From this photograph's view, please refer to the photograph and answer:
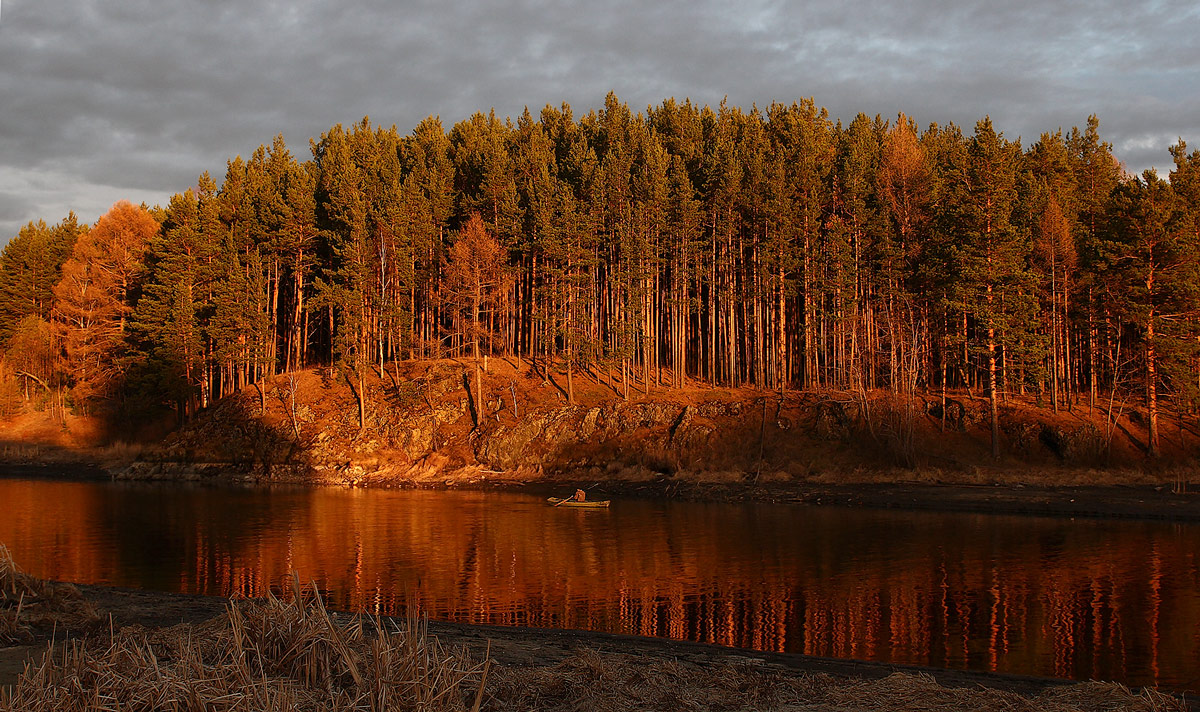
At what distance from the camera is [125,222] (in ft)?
279

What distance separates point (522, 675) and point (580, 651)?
1922 millimetres

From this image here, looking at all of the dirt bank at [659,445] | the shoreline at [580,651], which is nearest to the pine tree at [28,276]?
the dirt bank at [659,445]

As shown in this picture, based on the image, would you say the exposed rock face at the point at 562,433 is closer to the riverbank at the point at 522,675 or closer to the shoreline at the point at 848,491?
the shoreline at the point at 848,491

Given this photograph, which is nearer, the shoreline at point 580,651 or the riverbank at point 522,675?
the riverbank at point 522,675

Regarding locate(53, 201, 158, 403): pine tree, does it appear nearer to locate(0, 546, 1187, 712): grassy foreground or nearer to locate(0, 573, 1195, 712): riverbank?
locate(0, 573, 1195, 712): riverbank

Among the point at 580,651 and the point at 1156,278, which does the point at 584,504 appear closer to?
the point at 580,651

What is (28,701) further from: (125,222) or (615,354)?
(125,222)

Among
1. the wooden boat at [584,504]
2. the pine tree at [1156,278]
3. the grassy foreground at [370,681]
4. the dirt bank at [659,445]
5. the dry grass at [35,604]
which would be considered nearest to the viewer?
the grassy foreground at [370,681]

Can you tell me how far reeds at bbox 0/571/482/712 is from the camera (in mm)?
7676

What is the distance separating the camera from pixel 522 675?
35.9 ft

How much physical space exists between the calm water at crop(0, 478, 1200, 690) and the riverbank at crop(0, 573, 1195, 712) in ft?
12.2

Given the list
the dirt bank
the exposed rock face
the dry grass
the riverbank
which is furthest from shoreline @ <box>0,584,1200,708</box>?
the exposed rock face

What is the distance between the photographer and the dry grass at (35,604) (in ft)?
44.3

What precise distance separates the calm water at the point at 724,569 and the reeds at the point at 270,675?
5389 mm
